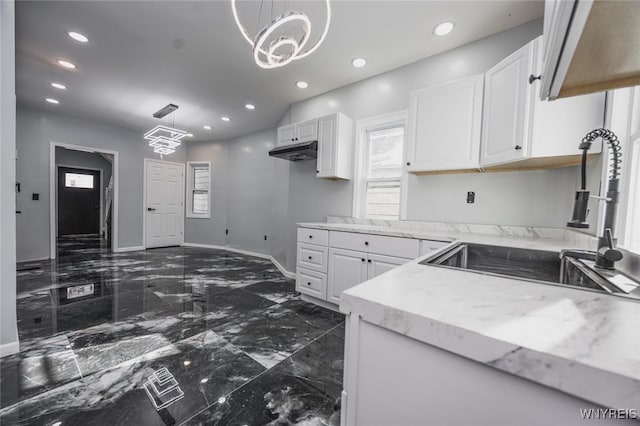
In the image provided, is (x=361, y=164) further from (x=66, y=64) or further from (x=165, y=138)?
(x=66, y=64)

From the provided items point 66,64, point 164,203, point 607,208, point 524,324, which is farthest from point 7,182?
point 164,203

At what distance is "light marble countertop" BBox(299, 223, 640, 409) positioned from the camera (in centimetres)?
36

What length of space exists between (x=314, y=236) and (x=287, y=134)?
1.63m

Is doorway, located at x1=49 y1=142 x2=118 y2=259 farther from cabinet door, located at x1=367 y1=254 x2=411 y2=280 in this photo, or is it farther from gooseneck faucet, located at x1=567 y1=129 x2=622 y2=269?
gooseneck faucet, located at x1=567 y1=129 x2=622 y2=269

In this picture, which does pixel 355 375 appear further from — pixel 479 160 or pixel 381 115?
pixel 381 115

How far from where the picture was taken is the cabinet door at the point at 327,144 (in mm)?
3137

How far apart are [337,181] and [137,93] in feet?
11.1

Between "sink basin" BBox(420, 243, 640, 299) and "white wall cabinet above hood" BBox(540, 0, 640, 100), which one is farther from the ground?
"white wall cabinet above hood" BBox(540, 0, 640, 100)

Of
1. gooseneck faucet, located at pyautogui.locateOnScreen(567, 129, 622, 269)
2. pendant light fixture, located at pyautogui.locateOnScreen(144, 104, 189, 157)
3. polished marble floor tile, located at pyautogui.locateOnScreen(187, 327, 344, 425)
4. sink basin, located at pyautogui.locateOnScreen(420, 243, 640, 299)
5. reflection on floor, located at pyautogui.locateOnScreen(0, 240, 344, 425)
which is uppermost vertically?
pendant light fixture, located at pyautogui.locateOnScreen(144, 104, 189, 157)

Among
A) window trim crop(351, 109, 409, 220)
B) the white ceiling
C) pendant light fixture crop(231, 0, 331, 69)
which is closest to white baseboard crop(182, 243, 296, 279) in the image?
window trim crop(351, 109, 409, 220)

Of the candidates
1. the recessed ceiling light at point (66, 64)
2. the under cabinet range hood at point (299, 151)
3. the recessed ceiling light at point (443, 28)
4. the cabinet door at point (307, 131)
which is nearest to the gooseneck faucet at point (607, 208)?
the recessed ceiling light at point (443, 28)

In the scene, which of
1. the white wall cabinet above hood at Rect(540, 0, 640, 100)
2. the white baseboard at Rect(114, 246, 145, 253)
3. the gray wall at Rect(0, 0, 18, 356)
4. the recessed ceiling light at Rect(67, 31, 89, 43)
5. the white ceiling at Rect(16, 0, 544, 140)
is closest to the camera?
the white wall cabinet above hood at Rect(540, 0, 640, 100)

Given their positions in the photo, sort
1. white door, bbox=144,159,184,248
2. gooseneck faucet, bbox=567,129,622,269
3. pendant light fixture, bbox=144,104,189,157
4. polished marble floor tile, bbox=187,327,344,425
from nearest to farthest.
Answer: gooseneck faucet, bbox=567,129,622,269, polished marble floor tile, bbox=187,327,344,425, pendant light fixture, bbox=144,104,189,157, white door, bbox=144,159,184,248

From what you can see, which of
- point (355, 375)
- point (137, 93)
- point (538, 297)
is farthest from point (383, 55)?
point (137, 93)
